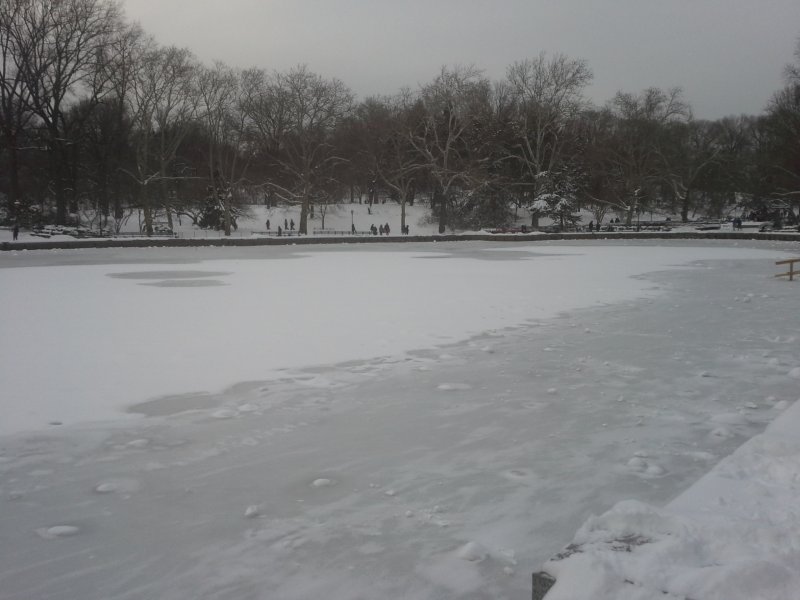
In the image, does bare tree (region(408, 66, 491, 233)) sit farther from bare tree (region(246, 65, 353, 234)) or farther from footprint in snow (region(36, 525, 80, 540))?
footprint in snow (region(36, 525, 80, 540))

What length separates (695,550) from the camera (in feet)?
9.48

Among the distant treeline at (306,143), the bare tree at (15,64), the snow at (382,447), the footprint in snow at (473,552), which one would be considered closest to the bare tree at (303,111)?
the distant treeline at (306,143)

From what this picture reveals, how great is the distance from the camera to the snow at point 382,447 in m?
3.62

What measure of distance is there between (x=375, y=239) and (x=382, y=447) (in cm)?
4059

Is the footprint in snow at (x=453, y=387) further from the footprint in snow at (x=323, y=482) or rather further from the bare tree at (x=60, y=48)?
the bare tree at (x=60, y=48)

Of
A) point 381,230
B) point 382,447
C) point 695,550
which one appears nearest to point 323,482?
point 382,447

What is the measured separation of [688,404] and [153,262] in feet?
80.1

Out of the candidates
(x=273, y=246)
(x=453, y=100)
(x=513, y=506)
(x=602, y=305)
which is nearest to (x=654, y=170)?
(x=453, y=100)

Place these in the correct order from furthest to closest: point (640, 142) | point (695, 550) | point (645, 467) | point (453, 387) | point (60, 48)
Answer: point (640, 142), point (60, 48), point (453, 387), point (645, 467), point (695, 550)

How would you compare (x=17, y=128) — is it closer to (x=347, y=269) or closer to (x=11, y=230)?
(x=11, y=230)

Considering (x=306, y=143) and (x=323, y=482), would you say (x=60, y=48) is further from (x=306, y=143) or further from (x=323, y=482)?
(x=323, y=482)

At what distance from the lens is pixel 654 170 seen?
219 ft

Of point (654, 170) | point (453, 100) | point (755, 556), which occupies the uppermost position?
point (453, 100)

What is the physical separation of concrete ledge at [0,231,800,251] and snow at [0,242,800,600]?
24.7 meters
